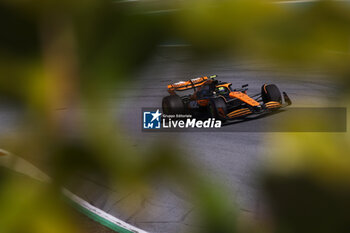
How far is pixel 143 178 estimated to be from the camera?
199 millimetres

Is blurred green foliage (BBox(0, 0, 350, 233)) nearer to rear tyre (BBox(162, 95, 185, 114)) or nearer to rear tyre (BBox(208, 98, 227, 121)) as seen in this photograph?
rear tyre (BBox(162, 95, 185, 114))

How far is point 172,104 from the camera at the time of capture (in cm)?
27

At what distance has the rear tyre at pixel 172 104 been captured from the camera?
0.91 feet

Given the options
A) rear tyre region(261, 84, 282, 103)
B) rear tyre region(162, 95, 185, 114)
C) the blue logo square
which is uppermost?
rear tyre region(261, 84, 282, 103)

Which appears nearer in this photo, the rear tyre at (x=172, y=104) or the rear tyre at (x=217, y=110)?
the rear tyre at (x=172, y=104)

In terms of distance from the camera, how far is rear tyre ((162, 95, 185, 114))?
278 mm

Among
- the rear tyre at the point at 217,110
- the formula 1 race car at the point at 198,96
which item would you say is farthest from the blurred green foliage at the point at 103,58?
the rear tyre at the point at 217,110

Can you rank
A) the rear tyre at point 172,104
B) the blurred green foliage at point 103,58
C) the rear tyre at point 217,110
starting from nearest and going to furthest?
1. the blurred green foliage at point 103,58
2. the rear tyre at point 172,104
3. the rear tyre at point 217,110

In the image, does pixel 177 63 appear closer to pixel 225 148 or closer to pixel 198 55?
pixel 198 55

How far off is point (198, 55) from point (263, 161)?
0.12 meters

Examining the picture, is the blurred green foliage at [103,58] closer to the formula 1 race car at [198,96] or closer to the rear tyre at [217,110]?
the formula 1 race car at [198,96]

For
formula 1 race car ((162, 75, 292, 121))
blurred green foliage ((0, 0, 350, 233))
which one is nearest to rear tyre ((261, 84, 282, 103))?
formula 1 race car ((162, 75, 292, 121))

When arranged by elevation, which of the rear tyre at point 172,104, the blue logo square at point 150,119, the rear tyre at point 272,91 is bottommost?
the blue logo square at point 150,119

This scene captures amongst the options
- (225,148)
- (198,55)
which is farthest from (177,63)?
(225,148)
